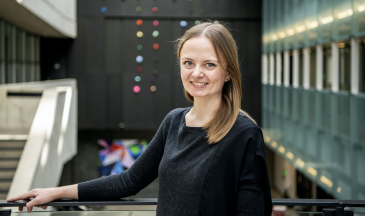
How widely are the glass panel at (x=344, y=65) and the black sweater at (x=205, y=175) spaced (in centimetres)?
729

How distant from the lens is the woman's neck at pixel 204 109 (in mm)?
1725

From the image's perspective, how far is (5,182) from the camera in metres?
6.78

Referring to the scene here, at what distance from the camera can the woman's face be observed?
1613 millimetres

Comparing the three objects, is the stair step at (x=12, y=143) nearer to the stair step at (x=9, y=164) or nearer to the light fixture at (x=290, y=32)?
the stair step at (x=9, y=164)

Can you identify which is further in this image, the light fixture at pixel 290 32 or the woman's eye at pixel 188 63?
the light fixture at pixel 290 32

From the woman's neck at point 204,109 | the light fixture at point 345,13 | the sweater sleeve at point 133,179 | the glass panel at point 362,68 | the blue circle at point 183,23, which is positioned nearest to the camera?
the woman's neck at point 204,109

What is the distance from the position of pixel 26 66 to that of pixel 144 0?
18.5 feet

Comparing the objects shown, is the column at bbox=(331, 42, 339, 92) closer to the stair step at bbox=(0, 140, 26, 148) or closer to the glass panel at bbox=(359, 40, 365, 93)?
the glass panel at bbox=(359, 40, 365, 93)

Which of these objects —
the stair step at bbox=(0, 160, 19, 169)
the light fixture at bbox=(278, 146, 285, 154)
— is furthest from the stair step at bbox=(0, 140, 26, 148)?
the light fixture at bbox=(278, 146, 285, 154)

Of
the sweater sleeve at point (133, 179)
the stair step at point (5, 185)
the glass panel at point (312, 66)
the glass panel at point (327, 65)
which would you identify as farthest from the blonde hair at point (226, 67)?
the glass panel at point (312, 66)

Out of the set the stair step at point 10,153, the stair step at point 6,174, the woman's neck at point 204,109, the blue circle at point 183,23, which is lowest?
the stair step at point 6,174

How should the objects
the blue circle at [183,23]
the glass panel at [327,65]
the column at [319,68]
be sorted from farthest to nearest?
the blue circle at [183,23]
the column at [319,68]
the glass panel at [327,65]

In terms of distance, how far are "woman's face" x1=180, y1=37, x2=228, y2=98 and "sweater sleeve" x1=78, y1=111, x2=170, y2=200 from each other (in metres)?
0.30

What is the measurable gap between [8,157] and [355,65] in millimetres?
6934
